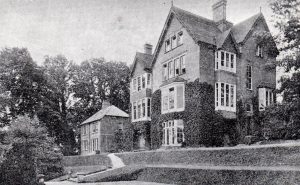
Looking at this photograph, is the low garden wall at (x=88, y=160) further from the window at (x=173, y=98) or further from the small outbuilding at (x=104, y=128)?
the window at (x=173, y=98)

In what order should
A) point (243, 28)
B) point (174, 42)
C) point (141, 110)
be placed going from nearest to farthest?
point (174, 42) → point (243, 28) → point (141, 110)

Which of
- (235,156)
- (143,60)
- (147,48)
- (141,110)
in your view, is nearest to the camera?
(235,156)

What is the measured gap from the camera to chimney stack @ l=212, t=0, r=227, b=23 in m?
33.5

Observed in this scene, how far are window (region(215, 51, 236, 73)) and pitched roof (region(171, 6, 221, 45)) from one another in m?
1.26

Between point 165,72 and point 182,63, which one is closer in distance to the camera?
point 182,63

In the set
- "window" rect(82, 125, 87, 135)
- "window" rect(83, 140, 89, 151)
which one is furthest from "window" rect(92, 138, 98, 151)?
"window" rect(82, 125, 87, 135)

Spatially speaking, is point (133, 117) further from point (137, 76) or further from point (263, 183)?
point (263, 183)

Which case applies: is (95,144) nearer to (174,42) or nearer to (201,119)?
(174,42)

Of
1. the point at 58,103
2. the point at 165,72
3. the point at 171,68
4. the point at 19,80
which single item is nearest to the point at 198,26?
the point at 171,68

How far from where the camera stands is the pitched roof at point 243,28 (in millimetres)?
32406

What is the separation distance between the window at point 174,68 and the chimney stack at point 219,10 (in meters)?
6.47

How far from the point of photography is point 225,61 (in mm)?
30531

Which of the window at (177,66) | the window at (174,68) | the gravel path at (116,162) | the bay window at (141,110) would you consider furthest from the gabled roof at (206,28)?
the gravel path at (116,162)

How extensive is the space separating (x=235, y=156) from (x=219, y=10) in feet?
64.2
